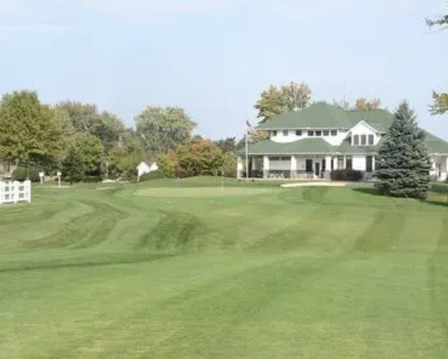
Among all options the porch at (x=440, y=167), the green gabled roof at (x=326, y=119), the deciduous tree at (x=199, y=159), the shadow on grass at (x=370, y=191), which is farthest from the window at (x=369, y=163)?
the shadow on grass at (x=370, y=191)

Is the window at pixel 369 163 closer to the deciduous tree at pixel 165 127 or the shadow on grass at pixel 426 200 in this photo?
the shadow on grass at pixel 426 200

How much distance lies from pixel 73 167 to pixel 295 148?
25245 millimetres

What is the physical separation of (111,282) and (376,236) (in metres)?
16.3

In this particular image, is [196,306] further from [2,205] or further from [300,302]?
[2,205]

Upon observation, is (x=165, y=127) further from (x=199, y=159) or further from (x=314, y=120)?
(x=314, y=120)

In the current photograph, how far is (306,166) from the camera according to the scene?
80.4 metres

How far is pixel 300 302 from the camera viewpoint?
36.5ft

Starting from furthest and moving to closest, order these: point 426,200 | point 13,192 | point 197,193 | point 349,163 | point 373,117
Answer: point 373,117
point 349,163
point 426,200
point 197,193
point 13,192

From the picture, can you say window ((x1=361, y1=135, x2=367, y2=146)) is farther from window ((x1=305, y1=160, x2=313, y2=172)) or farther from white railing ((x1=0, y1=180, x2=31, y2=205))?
white railing ((x1=0, y1=180, x2=31, y2=205))

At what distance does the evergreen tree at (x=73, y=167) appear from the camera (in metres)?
86.2

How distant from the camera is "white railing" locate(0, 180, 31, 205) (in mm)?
30308

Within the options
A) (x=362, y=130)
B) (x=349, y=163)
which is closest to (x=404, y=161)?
(x=349, y=163)

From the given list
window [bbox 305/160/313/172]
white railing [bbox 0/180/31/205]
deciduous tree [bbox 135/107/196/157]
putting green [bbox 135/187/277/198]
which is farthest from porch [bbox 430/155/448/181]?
deciduous tree [bbox 135/107/196/157]

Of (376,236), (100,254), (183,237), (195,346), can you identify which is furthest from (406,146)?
(195,346)
